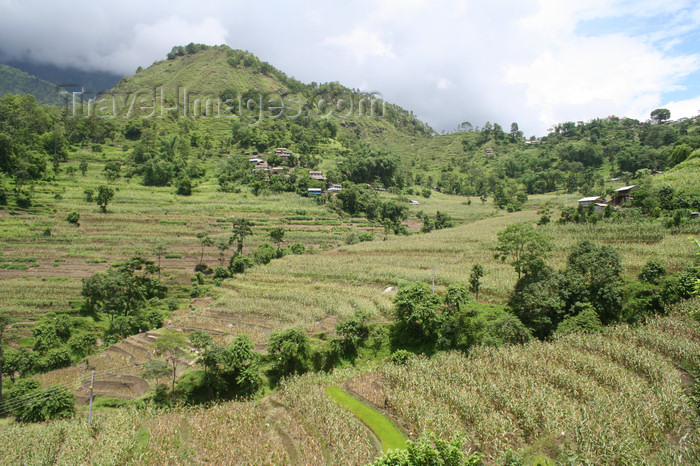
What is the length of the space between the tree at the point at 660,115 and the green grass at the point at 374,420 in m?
146

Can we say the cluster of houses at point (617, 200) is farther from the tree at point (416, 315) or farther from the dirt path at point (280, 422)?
the dirt path at point (280, 422)

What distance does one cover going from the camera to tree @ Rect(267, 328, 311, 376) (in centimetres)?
2094

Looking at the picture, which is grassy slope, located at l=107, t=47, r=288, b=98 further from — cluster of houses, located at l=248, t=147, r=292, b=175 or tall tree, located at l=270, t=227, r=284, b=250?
tall tree, located at l=270, t=227, r=284, b=250

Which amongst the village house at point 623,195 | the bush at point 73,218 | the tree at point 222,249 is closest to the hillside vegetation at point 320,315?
the tree at point 222,249

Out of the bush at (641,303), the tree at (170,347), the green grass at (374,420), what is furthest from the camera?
the bush at (641,303)

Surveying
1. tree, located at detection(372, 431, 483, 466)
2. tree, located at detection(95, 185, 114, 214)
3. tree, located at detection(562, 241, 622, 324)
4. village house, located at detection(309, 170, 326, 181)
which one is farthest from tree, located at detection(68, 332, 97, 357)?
village house, located at detection(309, 170, 326, 181)

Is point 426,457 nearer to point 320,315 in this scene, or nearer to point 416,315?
point 416,315

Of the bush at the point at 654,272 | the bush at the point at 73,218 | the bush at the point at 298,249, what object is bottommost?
the bush at the point at 298,249

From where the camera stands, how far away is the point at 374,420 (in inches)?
599

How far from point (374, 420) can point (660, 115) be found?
146692 millimetres

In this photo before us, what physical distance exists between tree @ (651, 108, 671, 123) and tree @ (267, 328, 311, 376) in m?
145

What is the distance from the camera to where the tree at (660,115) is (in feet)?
373

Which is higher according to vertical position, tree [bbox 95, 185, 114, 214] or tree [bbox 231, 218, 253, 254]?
tree [bbox 95, 185, 114, 214]

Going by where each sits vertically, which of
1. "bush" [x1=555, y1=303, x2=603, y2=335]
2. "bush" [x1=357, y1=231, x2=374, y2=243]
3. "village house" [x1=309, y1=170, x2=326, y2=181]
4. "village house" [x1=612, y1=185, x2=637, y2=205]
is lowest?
"bush" [x1=555, y1=303, x2=603, y2=335]
